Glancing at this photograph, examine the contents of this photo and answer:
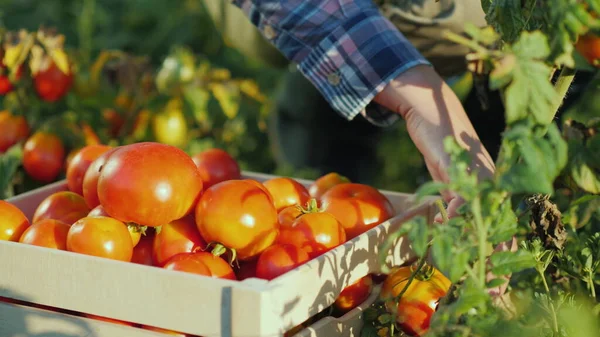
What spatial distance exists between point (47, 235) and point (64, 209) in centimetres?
16

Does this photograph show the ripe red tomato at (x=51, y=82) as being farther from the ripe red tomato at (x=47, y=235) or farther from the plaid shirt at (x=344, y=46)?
the ripe red tomato at (x=47, y=235)

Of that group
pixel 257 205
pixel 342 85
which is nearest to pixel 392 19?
pixel 342 85

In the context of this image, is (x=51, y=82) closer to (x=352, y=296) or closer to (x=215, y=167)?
(x=215, y=167)

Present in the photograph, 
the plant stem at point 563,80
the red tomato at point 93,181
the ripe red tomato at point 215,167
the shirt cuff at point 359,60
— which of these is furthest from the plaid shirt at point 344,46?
the red tomato at point 93,181

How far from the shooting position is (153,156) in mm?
1391

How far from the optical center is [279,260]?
133cm

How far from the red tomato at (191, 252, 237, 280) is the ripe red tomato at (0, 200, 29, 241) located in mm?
362

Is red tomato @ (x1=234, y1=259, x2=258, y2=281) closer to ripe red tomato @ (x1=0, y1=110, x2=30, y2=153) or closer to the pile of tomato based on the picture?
the pile of tomato

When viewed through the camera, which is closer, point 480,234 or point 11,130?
point 480,234

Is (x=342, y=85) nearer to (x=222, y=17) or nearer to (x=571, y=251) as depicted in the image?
(x=571, y=251)

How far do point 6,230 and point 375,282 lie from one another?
0.67m

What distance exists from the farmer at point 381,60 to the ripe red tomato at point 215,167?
0.23 meters

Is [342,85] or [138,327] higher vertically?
[342,85]

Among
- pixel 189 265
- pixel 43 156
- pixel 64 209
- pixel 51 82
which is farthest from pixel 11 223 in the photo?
pixel 51 82
